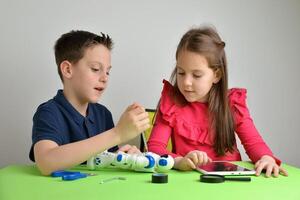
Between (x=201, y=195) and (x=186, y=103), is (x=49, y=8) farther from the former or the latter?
(x=201, y=195)

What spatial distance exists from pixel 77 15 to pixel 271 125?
969 millimetres

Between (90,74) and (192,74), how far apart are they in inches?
11.9

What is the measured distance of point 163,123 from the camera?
131 cm

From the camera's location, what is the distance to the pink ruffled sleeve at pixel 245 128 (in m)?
1.21

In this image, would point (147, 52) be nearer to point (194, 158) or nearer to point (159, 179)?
point (194, 158)

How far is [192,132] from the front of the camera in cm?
130

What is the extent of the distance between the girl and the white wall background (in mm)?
425

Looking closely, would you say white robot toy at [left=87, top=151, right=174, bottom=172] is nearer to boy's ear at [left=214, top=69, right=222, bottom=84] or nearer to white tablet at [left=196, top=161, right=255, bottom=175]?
white tablet at [left=196, top=161, right=255, bottom=175]

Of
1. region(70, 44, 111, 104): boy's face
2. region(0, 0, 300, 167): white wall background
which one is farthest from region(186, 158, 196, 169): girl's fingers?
region(0, 0, 300, 167): white wall background

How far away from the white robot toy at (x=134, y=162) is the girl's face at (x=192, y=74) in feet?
1.08

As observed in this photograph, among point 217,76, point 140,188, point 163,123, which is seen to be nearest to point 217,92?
point 217,76

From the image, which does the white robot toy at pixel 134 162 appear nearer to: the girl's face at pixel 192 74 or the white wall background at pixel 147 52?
the girl's face at pixel 192 74

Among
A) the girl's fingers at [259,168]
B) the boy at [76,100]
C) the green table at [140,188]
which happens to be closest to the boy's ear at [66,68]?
the boy at [76,100]

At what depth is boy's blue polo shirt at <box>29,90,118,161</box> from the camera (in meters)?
1.07
